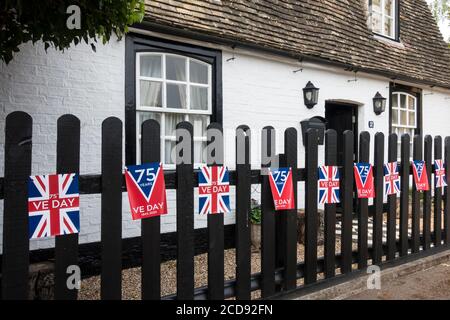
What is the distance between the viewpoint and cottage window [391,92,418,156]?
29.3ft

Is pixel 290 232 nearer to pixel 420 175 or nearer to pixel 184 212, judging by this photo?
pixel 184 212

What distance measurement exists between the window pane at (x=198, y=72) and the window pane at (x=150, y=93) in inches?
21.9

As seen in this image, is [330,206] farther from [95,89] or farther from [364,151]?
[95,89]

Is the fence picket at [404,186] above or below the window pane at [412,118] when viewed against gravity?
below

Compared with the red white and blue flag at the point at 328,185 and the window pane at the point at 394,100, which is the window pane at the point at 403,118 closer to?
the window pane at the point at 394,100

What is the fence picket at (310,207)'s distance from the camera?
3395 millimetres

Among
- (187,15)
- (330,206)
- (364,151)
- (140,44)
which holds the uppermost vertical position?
(187,15)

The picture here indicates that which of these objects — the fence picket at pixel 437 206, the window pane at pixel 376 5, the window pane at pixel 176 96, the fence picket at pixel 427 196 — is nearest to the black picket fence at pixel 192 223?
the fence picket at pixel 427 196

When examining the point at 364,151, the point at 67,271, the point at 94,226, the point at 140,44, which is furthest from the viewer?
the point at 140,44

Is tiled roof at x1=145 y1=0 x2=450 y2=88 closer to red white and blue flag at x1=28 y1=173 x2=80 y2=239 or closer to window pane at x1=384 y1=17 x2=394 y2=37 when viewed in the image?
window pane at x1=384 y1=17 x2=394 y2=37

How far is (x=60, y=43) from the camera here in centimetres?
302

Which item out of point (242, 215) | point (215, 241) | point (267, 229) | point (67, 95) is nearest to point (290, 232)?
point (267, 229)

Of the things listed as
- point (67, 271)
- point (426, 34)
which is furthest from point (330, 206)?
point (426, 34)

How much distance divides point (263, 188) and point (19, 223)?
1763mm
